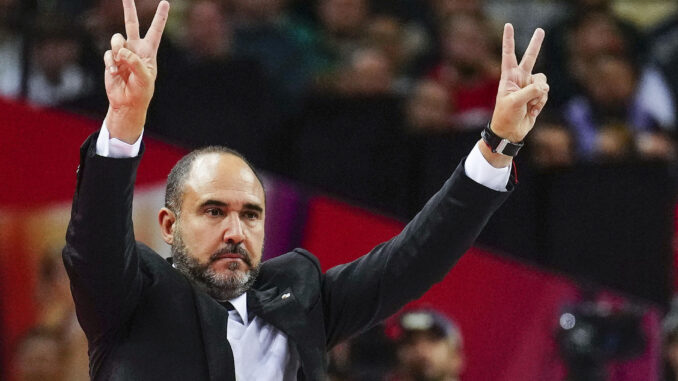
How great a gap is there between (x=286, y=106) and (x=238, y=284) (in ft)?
8.34

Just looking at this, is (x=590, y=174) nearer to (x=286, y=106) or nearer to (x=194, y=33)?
(x=286, y=106)

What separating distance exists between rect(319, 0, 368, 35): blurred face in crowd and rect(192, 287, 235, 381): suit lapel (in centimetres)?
331

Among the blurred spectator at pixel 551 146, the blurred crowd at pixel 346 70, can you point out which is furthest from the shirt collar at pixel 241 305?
the blurred spectator at pixel 551 146

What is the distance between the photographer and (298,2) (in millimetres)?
6016

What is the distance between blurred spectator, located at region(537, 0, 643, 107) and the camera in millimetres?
5977

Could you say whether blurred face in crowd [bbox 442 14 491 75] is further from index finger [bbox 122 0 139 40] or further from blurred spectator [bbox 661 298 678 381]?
index finger [bbox 122 0 139 40]

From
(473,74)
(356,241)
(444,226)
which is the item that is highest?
(444,226)

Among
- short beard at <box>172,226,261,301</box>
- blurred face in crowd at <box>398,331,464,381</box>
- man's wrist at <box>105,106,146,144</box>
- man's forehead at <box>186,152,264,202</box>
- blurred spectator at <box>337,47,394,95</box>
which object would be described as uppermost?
man's wrist at <box>105,106,146,144</box>

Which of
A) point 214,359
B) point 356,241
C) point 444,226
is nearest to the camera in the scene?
point 214,359

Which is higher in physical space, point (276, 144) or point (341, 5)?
point (341, 5)

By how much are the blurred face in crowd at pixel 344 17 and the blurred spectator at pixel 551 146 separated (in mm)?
1080

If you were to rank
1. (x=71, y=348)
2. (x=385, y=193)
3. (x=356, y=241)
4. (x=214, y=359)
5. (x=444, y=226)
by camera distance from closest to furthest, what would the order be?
(x=214, y=359) < (x=444, y=226) < (x=71, y=348) < (x=356, y=241) < (x=385, y=193)

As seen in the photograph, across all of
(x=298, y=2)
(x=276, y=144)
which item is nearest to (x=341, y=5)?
(x=298, y=2)

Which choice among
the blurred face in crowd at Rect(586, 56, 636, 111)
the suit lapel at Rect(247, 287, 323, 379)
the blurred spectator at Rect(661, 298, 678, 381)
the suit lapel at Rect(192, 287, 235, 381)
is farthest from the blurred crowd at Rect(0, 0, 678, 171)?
the suit lapel at Rect(192, 287, 235, 381)
